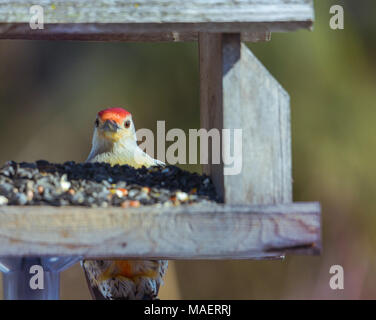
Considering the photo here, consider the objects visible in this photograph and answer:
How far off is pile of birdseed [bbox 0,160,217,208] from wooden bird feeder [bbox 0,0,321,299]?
0.32 feet

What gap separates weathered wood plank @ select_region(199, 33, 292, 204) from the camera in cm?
Answer: 271

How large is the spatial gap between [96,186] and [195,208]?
1.32 feet

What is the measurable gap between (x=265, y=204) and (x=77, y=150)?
4637mm

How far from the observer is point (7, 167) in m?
2.88

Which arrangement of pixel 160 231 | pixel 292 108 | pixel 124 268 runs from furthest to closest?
pixel 292 108, pixel 124 268, pixel 160 231

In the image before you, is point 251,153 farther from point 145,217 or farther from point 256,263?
point 256,263

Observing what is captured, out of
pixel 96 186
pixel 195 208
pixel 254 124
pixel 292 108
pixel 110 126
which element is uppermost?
pixel 292 108

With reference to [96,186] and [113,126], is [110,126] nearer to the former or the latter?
[113,126]

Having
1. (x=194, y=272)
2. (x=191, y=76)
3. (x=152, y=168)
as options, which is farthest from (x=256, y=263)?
(x=152, y=168)

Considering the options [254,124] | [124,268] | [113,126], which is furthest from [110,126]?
[254,124]

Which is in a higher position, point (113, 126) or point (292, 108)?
point (292, 108)

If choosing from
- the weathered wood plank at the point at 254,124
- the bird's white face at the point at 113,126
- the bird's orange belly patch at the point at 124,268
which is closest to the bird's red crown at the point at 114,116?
the bird's white face at the point at 113,126

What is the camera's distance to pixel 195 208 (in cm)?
263

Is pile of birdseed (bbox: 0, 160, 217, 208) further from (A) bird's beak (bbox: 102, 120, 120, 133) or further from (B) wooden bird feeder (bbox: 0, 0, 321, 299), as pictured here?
(A) bird's beak (bbox: 102, 120, 120, 133)
